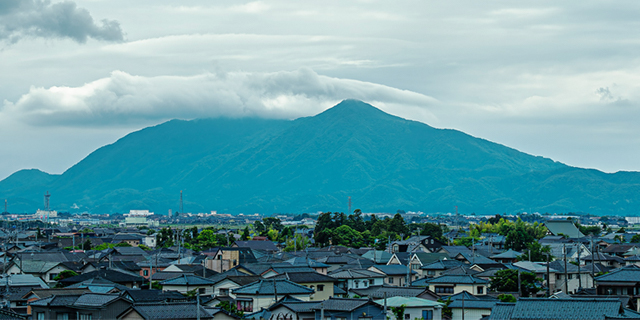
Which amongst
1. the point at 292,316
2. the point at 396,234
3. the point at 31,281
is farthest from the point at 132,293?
the point at 396,234

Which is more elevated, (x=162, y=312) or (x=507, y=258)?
(x=507, y=258)

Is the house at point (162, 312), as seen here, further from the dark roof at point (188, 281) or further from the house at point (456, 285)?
the house at point (456, 285)

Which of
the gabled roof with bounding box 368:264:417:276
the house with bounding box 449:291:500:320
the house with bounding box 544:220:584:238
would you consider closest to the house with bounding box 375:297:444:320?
the house with bounding box 449:291:500:320

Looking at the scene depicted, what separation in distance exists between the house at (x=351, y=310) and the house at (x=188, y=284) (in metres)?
10.5

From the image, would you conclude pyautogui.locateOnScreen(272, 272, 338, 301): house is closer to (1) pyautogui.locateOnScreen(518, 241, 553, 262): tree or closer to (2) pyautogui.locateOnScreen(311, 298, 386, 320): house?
(2) pyautogui.locateOnScreen(311, 298, 386, 320): house

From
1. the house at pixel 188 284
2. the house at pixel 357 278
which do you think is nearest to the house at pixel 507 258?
the house at pixel 357 278

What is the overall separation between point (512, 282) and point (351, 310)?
15897 millimetres

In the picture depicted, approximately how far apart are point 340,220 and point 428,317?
6700 cm

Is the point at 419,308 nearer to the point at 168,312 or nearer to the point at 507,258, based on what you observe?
the point at 168,312

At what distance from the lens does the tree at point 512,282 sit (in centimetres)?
4362

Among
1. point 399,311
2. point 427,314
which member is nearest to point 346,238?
point 427,314

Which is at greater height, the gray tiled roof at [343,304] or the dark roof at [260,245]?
the dark roof at [260,245]

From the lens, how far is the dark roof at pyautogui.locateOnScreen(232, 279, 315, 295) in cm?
3589

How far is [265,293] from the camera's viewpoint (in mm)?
35562
